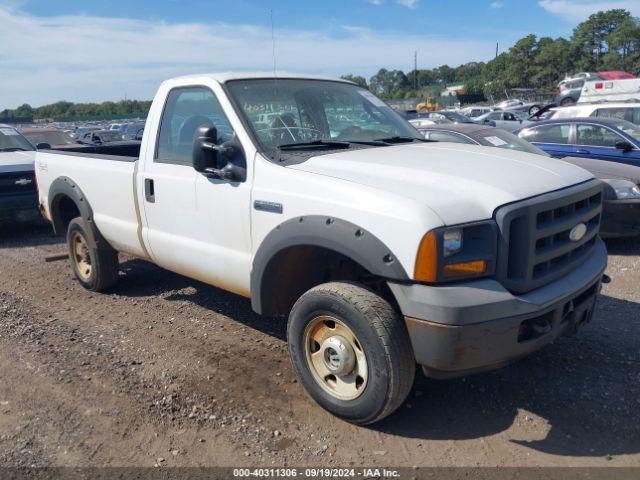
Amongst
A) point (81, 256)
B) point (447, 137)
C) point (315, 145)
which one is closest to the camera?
point (315, 145)

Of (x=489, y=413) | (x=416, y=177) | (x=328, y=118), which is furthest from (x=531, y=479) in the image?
(x=328, y=118)

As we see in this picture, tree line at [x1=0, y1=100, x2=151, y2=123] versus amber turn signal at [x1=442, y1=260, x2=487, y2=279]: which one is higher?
tree line at [x1=0, y1=100, x2=151, y2=123]

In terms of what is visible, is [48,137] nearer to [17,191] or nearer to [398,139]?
[17,191]

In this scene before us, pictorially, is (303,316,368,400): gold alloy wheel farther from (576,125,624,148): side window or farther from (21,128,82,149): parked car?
(21,128,82,149): parked car

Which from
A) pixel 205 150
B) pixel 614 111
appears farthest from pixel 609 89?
pixel 205 150

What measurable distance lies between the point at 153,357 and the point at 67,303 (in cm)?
187

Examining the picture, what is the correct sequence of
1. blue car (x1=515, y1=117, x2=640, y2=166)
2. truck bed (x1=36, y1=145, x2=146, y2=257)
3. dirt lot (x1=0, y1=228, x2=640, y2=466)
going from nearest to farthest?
dirt lot (x1=0, y1=228, x2=640, y2=466) → truck bed (x1=36, y1=145, x2=146, y2=257) → blue car (x1=515, y1=117, x2=640, y2=166)

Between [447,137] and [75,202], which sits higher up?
[447,137]

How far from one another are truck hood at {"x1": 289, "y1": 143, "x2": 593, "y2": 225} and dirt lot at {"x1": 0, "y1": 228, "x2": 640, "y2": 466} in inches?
51.7

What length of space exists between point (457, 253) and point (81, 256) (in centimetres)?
459

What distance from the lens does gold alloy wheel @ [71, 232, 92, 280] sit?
6095mm

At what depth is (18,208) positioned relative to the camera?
8.93 m

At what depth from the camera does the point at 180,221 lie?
14.6 feet

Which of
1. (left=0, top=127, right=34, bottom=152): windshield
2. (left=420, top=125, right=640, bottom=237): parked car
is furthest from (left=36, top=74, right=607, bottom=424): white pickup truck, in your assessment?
(left=0, top=127, right=34, bottom=152): windshield
